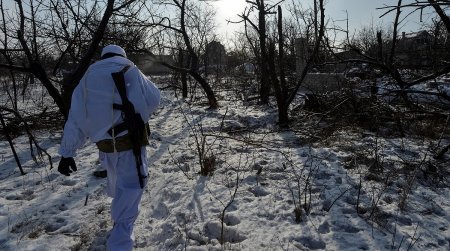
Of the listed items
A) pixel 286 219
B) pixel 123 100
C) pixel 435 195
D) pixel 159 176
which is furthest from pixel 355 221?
pixel 159 176

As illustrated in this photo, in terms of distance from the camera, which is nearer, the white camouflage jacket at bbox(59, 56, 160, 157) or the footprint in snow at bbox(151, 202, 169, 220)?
the white camouflage jacket at bbox(59, 56, 160, 157)

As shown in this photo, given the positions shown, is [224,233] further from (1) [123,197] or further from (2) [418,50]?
(2) [418,50]

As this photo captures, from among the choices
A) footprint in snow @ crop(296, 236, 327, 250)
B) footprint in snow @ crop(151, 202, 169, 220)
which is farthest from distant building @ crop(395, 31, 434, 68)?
footprint in snow @ crop(151, 202, 169, 220)

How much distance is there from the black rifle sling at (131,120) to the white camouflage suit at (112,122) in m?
0.05

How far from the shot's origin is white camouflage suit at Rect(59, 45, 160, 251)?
2.63 m

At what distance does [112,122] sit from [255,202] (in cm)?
166

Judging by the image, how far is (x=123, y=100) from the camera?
258 centimetres

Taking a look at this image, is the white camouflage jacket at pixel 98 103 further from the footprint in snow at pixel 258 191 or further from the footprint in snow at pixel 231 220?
the footprint in snow at pixel 258 191

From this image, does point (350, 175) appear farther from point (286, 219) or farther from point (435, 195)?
point (286, 219)

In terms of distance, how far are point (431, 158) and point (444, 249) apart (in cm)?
221

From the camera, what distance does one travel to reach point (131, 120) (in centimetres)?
261

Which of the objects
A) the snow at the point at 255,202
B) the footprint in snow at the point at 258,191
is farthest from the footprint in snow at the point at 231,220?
the footprint in snow at the point at 258,191

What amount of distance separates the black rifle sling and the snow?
80 cm

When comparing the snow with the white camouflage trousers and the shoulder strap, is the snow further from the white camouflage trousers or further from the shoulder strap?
the shoulder strap
